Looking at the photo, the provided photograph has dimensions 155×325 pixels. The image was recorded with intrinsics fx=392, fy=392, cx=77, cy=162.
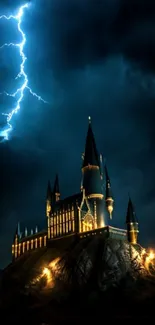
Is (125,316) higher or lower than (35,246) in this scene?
lower

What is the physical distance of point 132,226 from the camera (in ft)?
307

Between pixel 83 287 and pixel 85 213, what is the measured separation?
73.0ft

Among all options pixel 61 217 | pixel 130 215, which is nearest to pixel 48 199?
pixel 61 217

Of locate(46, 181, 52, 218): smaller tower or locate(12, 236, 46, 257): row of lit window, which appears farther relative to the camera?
locate(46, 181, 52, 218): smaller tower

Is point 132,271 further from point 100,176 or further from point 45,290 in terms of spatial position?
point 100,176

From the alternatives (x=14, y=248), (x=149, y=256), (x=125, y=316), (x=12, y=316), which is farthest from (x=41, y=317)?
(x=14, y=248)

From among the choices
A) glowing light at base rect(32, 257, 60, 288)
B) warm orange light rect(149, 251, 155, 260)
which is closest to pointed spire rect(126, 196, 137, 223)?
warm orange light rect(149, 251, 155, 260)

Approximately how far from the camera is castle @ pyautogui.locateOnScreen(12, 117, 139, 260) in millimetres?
91250

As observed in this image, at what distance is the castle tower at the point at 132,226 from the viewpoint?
300 ft

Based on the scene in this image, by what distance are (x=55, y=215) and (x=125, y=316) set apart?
39.8 metres

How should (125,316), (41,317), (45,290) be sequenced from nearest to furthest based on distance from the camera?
(125,316)
(41,317)
(45,290)

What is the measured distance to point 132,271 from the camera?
253 feet

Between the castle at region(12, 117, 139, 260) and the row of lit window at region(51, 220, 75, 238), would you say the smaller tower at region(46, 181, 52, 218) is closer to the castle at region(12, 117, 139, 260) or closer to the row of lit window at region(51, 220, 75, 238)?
the castle at region(12, 117, 139, 260)

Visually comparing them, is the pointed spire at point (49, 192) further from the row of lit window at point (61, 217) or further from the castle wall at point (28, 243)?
the row of lit window at point (61, 217)
